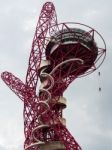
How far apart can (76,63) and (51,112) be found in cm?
1118

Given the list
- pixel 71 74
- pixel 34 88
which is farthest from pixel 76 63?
pixel 34 88

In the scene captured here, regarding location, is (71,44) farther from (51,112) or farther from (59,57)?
(51,112)

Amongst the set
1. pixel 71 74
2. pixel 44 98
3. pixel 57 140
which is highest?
pixel 71 74

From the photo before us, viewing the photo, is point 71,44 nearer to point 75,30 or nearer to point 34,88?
point 75,30

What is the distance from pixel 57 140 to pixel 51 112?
201 inches

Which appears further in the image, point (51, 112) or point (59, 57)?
Answer: point (59, 57)

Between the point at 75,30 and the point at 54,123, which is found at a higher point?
the point at 75,30

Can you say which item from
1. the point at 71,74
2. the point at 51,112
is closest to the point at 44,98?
the point at 51,112

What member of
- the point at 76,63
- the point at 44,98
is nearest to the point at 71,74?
the point at 76,63

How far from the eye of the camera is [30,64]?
96.9 m

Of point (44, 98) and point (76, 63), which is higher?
point (76, 63)

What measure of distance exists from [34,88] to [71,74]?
8.00 metres

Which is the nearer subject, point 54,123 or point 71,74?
point 54,123

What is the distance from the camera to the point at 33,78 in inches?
3770
